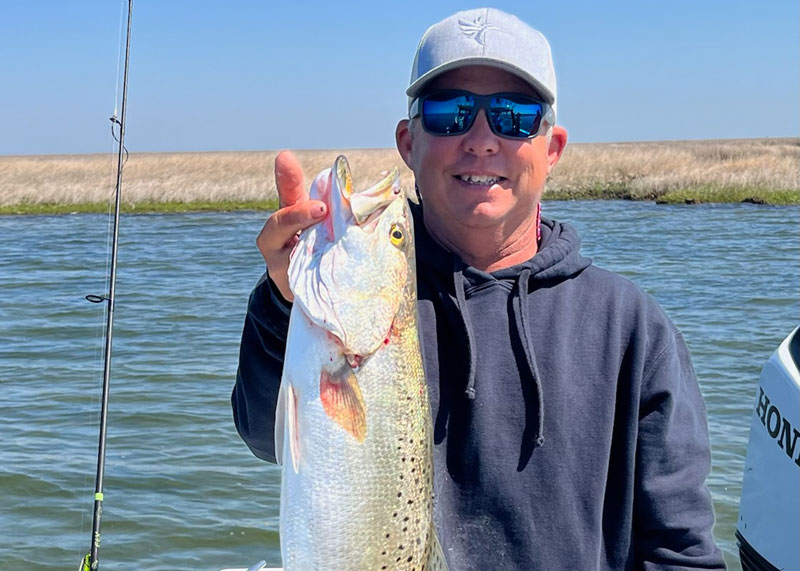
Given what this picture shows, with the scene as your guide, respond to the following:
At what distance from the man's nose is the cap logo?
22cm

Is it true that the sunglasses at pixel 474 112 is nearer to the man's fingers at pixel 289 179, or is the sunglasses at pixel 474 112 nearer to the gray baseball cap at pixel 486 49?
the gray baseball cap at pixel 486 49

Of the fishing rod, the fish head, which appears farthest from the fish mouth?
the fishing rod

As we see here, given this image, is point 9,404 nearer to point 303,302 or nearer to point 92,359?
point 92,359

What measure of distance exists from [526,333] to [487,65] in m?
0.75

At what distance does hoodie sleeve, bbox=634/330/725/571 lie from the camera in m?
2.66

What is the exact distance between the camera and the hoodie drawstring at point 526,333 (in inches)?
99.8

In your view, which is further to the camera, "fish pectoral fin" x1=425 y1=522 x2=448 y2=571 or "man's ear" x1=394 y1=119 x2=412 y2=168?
"man's ear" x1=394 y1=119 x2=412 y2=168

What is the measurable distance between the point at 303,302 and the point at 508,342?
683 millimetres

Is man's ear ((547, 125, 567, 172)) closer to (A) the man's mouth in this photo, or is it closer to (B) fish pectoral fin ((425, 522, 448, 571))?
(A) the man's mouth

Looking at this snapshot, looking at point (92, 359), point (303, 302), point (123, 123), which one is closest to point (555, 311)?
point (303, 302)

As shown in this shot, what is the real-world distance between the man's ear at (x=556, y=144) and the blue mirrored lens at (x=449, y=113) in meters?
0.32

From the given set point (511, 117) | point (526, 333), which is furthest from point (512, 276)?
point (511, 117)

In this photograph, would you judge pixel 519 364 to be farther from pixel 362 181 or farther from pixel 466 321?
pixel 362 181

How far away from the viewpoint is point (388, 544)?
224cm
